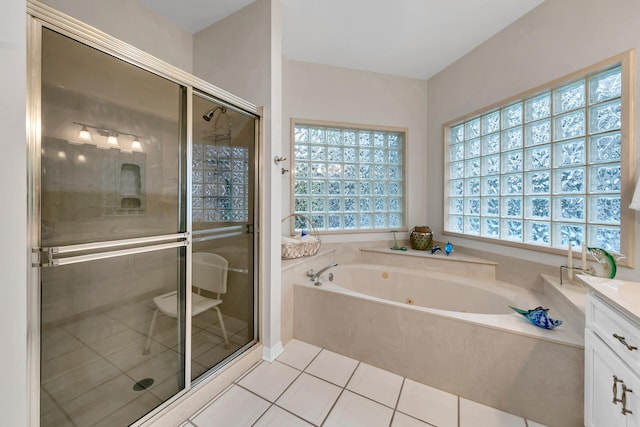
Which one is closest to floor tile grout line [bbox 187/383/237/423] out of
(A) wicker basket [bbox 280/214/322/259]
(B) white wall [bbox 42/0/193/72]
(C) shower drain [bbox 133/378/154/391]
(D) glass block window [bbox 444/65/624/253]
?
(C) shower drain [bbox 133/378/154/391]

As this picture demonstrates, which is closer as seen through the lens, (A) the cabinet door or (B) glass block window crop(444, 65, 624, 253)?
(A) the cabinet door

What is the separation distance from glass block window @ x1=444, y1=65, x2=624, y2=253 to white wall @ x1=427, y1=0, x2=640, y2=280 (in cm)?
11

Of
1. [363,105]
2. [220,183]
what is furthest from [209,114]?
[363,105]

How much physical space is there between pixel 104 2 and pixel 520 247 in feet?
11.6

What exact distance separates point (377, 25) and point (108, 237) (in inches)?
96.7

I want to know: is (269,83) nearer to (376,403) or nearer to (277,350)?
(277,350)

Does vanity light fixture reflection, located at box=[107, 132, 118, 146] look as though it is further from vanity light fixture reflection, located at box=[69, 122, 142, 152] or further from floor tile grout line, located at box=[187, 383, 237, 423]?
floor tile grout line, located at box=[187, 383, 237, 423]

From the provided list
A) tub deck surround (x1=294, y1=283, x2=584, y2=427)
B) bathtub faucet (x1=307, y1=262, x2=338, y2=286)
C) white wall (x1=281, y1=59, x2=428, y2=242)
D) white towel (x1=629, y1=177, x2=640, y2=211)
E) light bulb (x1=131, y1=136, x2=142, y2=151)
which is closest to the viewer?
light bulb (x1=131, y1=136, x2=142, y2=151)

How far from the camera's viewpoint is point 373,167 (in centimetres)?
300

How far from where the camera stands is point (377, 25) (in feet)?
6.85

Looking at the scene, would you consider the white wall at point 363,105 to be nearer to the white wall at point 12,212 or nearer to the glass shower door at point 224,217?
the glass shower door at point 224,217

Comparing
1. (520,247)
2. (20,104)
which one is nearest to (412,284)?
(520,247)

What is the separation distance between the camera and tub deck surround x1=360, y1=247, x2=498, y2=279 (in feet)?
7.39

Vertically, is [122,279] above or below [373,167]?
below
